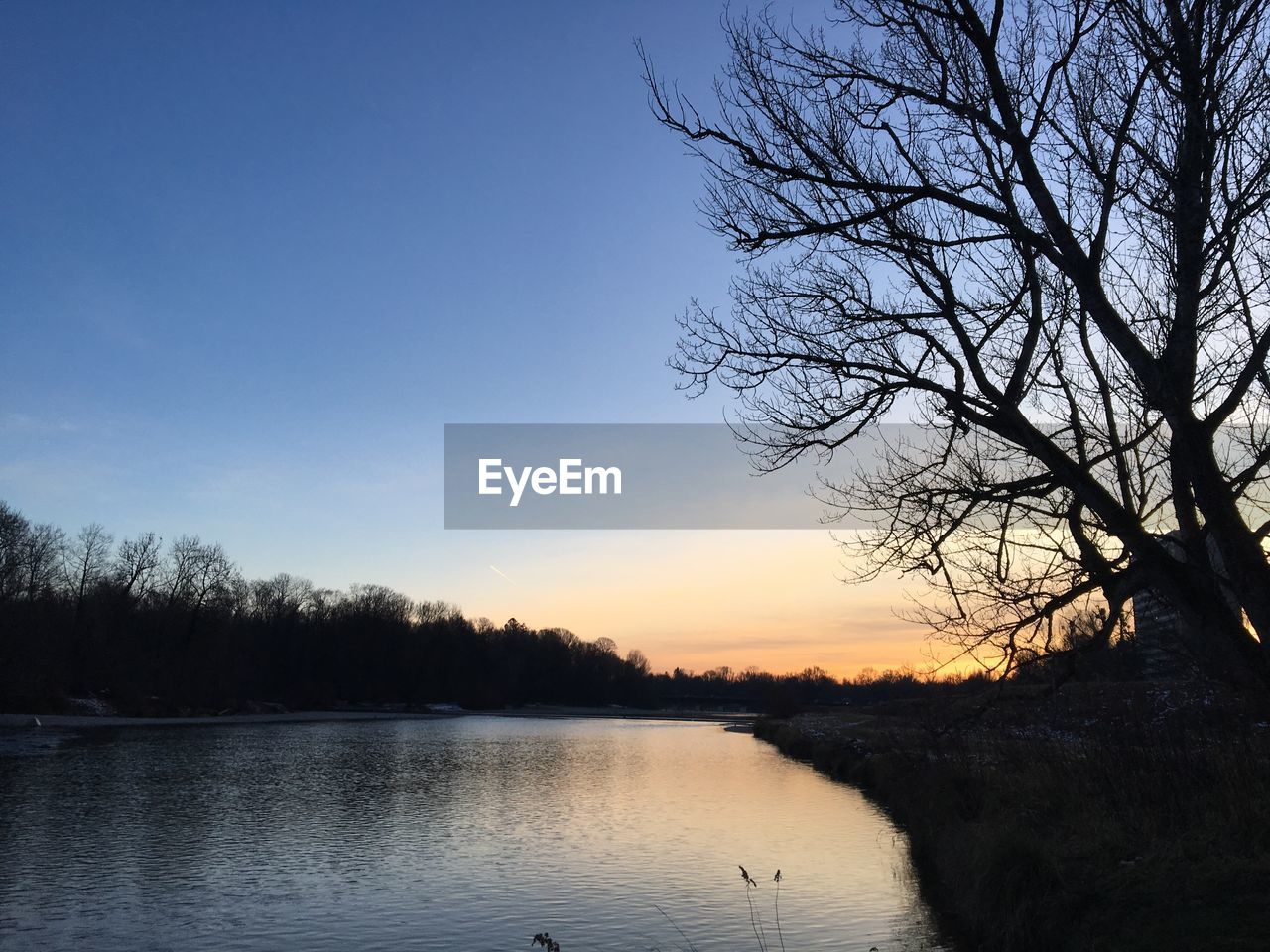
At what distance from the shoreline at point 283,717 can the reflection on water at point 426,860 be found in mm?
24539

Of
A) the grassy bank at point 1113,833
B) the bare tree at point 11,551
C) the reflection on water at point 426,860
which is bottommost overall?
the reflection on water at point 426,860

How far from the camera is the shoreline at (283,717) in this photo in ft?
188

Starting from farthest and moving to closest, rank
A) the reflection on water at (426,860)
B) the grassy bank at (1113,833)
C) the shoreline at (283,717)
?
the shoreline at (283,717) → the reflection on water at (426,860) → the grassy bank at (1113,833)

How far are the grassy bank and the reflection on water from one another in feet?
4.74

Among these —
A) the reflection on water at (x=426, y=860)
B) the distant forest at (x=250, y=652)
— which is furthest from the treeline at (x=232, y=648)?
the reflection on water at (x=426, y=860)

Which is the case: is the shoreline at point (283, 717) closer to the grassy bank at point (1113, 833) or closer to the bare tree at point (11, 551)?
the bare tree at point (11, 551)

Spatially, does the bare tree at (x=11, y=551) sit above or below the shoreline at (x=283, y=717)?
above

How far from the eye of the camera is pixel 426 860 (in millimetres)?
18734

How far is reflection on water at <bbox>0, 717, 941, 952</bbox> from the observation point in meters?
13.3

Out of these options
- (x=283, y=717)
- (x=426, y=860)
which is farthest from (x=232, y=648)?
(x=426, y=860)

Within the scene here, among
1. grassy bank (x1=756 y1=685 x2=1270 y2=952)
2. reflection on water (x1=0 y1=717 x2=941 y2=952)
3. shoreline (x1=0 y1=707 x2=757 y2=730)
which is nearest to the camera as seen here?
grassy bank (x1=756 y1=685 x2=1270 y2=952)

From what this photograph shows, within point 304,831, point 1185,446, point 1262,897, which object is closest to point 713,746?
point 304,831

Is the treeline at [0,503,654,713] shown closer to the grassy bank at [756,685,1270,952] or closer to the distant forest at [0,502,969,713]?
the distant forest at [0,502,969,713]

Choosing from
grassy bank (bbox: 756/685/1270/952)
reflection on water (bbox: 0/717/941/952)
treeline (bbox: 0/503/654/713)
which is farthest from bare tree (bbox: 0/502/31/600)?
grassy bank (bbox: 756/685/1270/952)
